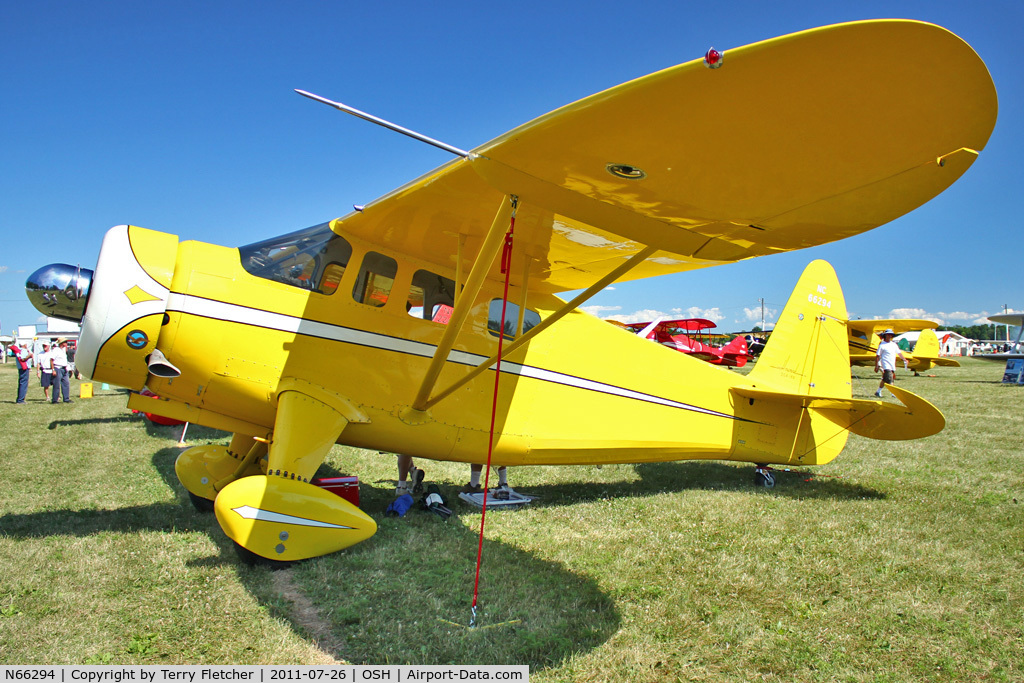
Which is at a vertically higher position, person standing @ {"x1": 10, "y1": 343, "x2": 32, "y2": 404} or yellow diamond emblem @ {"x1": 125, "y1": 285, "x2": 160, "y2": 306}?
yellow diamond emblem @ {"x1": 125, "y1": 285, "x2": 160, "y2": 306}

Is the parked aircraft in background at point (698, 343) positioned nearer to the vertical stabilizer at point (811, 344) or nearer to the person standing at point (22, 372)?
the vertical stabilizer at point (811, 344)

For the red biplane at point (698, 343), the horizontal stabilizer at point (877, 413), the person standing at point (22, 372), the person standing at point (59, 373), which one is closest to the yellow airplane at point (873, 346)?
the red biplane at point (698, 343)

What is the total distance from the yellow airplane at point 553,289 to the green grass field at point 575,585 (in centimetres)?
54

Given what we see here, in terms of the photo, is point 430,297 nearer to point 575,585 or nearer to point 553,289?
point 553,289

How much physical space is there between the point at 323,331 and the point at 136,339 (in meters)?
1.22

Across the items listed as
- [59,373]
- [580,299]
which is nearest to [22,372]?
[59,373]

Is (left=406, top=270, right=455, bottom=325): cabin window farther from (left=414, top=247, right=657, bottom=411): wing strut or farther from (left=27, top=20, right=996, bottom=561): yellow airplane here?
(left=414, top=247, right=657, bottom=411): wing strut

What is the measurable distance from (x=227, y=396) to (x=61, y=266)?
5.44 feet

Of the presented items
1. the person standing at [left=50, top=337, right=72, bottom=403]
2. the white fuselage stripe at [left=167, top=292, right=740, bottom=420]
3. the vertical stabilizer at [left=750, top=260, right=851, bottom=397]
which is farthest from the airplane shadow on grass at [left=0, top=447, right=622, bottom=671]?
the person standing at [left=50, top=337, right=72, bottom=403]

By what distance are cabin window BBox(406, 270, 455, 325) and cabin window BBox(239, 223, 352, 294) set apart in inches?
23.4

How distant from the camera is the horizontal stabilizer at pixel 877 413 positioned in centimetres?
506

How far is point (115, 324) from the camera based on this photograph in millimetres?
3643

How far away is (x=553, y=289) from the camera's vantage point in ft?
17.6

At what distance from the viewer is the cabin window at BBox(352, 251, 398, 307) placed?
4.31 m
